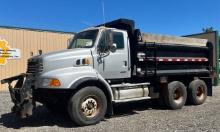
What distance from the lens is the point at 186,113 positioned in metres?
10.6

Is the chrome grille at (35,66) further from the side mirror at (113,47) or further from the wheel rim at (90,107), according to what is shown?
the side mirror at (113,47)

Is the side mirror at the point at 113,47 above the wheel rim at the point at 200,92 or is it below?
above

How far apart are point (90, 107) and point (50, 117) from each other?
2006 millimetres

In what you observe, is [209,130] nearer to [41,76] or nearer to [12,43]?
[41,76]

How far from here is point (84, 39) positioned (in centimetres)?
1015

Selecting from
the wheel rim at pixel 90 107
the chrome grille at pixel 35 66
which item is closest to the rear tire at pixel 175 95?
the wheel rim at pixel 90 107

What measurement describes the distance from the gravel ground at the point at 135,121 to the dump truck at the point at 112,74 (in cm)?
39

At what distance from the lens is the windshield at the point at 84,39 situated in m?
9.69

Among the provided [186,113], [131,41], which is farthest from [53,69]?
[186,113]

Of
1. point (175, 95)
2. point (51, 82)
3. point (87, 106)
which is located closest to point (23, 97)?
point (51, 82)

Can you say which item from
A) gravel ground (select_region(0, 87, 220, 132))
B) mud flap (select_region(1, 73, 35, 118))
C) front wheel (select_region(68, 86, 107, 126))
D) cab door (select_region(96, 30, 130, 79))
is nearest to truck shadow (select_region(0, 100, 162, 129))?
gravel ground (select_region(0, 87, 220, 132))

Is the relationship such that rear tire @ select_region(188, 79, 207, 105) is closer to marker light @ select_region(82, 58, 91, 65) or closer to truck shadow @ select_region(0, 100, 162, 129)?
truck shadow @ select_region(0, 100, 162, 129)

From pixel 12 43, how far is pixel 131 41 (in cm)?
1094

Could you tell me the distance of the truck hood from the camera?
344 inches
